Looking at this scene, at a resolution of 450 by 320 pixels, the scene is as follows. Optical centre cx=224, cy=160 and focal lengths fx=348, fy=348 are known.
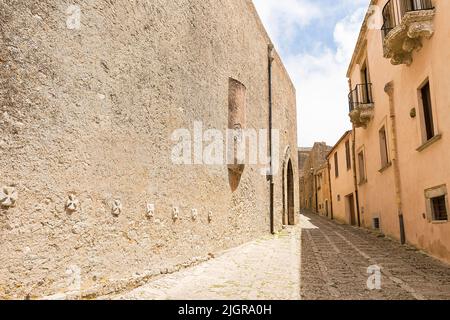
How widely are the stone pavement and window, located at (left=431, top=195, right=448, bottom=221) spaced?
2888 millimetres

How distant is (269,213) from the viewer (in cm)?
1154

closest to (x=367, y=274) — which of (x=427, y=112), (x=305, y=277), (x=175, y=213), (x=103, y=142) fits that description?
(x=305, y=277)

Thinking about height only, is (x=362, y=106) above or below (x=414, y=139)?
above

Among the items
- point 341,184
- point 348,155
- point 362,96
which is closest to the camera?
point 362,96

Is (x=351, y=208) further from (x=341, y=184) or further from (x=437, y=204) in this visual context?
(x=437, y=204)

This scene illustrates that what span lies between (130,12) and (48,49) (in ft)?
5.26

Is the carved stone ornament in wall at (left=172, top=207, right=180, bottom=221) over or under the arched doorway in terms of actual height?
under

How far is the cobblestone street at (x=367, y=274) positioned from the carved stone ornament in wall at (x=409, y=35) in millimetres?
4317

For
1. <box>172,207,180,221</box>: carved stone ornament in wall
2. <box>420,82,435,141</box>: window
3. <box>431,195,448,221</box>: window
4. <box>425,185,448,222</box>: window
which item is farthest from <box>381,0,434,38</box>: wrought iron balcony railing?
<box>172,207,180,221</box>: carved stone ornament in wall

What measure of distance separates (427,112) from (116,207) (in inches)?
263

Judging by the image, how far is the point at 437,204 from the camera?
7.03 meters

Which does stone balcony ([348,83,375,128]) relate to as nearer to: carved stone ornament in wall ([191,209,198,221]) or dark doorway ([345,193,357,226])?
dark doorway ([345,193,357,226])

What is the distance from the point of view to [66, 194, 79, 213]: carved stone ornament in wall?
Answer: 3.79m
